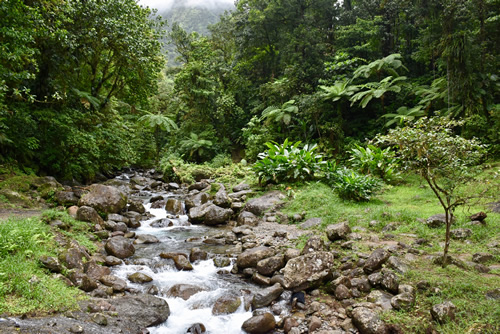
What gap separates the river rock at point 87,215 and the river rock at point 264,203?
443 cm

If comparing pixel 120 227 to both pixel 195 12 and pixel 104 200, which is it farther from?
pixel 195 12

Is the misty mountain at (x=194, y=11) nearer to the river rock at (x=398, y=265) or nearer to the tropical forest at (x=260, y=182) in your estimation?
the tropical forest at (x=260, y=182)

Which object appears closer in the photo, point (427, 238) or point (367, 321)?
point (367, 321)

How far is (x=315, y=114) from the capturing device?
14.4 m

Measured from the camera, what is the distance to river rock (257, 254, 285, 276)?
554cm

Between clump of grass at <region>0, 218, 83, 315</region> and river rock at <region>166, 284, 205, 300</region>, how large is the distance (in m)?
1.45

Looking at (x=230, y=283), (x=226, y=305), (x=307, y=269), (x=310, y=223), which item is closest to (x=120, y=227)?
(x=230, y=283)

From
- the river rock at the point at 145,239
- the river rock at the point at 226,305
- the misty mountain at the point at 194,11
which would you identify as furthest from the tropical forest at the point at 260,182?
the misty mountain at the point at 194,11

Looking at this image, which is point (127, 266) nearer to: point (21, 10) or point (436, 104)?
point (21, 10)

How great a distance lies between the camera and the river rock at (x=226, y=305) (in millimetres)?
4680

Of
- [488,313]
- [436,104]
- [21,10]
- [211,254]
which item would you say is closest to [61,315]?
[211,254]

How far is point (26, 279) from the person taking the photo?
396cm

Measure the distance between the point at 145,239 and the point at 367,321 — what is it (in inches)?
230

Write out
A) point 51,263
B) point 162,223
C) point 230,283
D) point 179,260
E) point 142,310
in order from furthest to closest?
point 162,223 < point 179,260 < point 230,283 < point 51,263 < point 142,310
